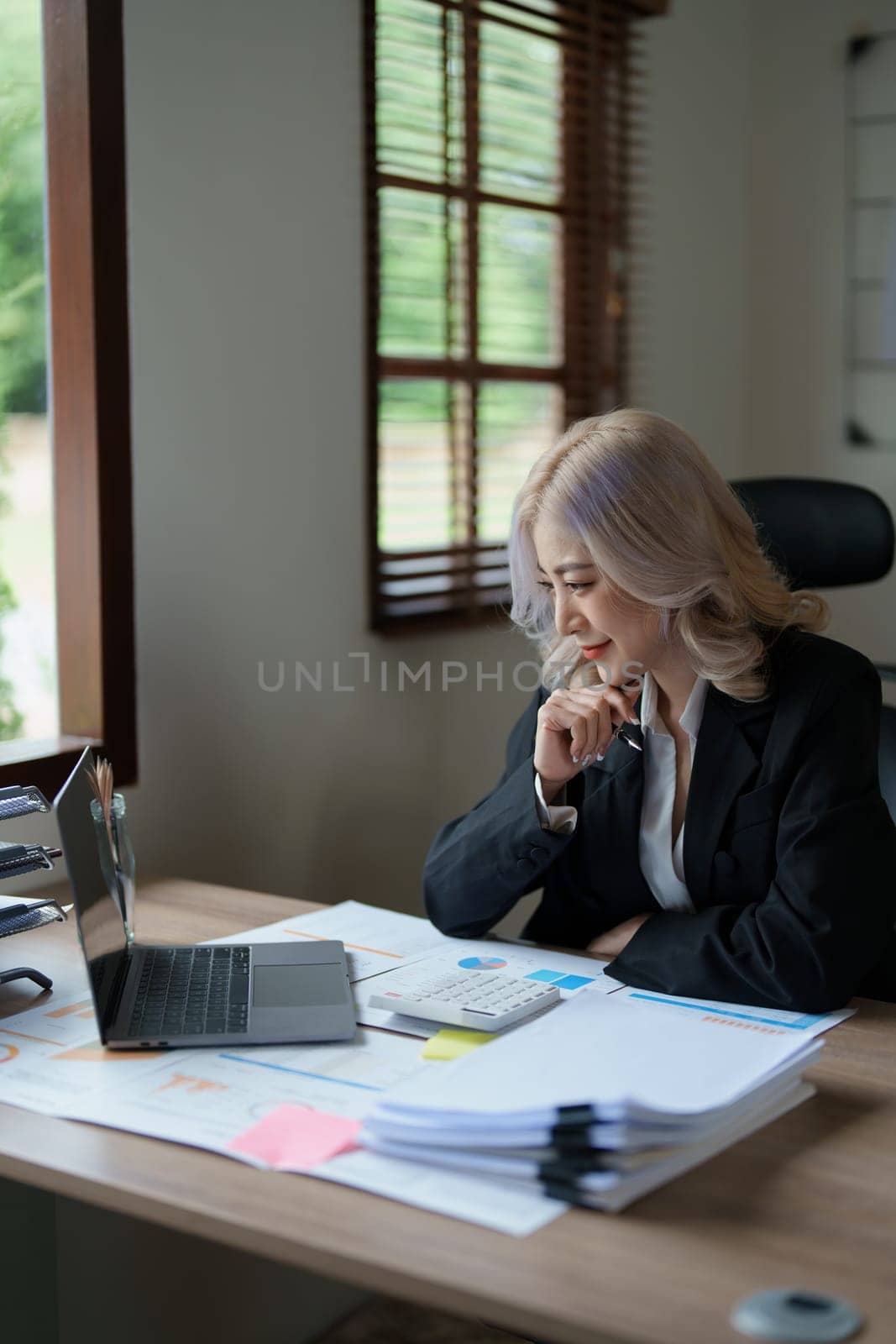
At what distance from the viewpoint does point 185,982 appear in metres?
1.54

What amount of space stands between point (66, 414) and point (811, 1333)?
163 centimetres

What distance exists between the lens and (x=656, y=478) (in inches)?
66.7

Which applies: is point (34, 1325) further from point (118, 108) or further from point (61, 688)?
point (118, 108)

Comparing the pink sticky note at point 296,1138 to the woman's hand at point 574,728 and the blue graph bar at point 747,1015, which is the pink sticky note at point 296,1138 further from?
the woman's hand at point 574,728

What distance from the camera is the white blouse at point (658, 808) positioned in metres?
1.76

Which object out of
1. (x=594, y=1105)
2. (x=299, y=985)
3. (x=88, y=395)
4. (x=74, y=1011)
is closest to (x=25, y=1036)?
(x=74, y=1011)

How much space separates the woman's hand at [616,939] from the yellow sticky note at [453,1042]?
0.33 m

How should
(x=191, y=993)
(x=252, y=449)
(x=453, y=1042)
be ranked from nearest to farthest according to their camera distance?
(x=453, y=1042), (x=191, y=993), (x=252, y=449)

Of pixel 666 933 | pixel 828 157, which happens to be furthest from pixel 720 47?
pixel 666 933

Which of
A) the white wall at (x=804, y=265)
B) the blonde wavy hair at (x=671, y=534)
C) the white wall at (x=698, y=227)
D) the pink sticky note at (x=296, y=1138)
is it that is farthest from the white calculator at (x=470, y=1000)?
the white wall at (x=804, y=265)

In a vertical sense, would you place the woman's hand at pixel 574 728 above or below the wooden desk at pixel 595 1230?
above

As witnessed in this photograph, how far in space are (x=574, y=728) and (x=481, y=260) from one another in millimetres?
1462

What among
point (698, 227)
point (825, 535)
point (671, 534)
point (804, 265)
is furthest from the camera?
point (804, 265)

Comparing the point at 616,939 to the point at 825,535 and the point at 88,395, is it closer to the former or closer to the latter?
the point at 825,535
